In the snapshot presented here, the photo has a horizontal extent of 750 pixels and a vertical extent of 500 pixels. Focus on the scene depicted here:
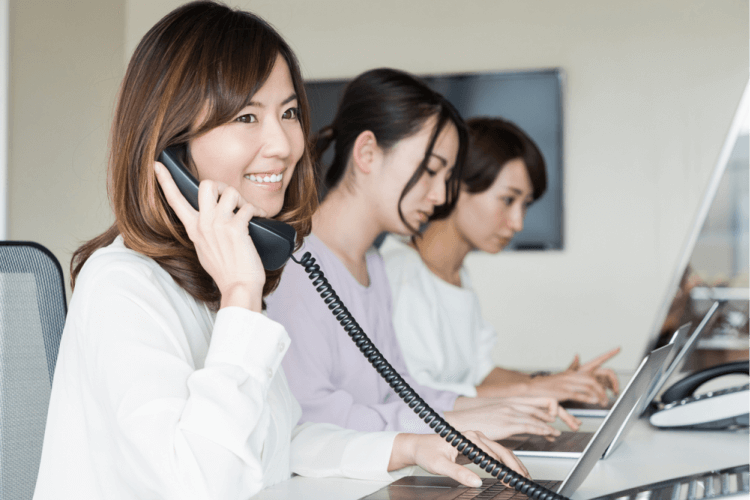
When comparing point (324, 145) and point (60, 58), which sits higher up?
point (60, 58)

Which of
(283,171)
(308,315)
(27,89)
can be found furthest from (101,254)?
(27,89)

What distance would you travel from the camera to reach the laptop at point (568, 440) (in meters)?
1.04

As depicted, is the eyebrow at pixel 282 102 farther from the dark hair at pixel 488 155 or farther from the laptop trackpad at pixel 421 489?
the dark hair at pixel 488 155

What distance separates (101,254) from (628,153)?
3.01 meters

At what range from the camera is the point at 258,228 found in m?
0.92

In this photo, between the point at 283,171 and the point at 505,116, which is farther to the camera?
the point at 505,116

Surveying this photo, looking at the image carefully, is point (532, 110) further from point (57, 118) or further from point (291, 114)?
point (291, 114)

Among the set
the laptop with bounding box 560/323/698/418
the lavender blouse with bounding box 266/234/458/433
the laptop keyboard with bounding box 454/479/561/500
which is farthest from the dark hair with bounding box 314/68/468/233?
the laptop keyboard with bounding box 454/479/561/500

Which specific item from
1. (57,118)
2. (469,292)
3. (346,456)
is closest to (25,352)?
(346,456)

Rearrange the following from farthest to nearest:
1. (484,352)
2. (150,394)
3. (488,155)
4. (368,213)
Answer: (488,155), (484,352), (368,213), (150,394)

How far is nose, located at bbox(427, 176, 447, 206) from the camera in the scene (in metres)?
1.80

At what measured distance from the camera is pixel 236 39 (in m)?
0.97

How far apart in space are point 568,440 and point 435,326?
87cm

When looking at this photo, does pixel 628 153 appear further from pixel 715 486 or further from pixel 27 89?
Answer: pixel 715 486
